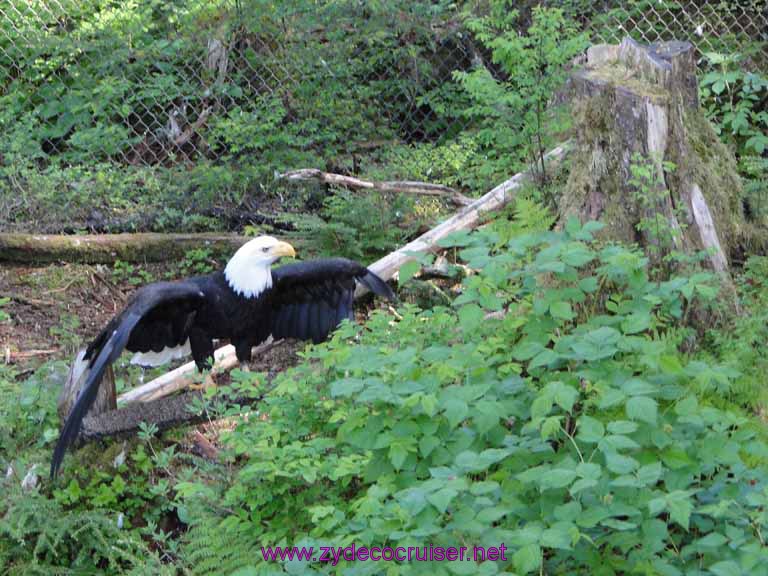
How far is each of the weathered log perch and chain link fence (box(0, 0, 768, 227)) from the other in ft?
3.31

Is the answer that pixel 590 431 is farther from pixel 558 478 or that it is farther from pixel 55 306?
pixel 55 306

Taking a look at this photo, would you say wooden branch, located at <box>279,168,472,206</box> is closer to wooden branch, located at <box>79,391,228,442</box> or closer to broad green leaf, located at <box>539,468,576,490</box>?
wooden branch, located at <box>79,391,228,442</box>

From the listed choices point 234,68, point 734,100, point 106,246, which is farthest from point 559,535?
point 234,68

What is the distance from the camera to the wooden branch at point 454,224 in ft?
21.1

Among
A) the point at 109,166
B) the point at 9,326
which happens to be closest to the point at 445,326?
the point at 9,326

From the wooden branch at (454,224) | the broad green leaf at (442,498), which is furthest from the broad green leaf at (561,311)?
the wooden branch at (454,224)

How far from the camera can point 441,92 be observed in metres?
9.02

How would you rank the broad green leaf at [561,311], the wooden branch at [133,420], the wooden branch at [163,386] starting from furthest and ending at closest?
the wooden branch at [163,386]
the wooden branch at [133,420]
the broad green leaf at [561,311]

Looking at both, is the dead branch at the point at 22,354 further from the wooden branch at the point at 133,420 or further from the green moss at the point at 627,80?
the green moss at the point at 627,80

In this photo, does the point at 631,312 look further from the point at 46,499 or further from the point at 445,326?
the point at 46,499

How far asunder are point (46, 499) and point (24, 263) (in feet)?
11.2

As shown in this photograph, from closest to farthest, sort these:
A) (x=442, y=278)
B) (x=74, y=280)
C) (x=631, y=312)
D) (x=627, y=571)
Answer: (x=627, y=571) < (x=631, y=312) < (x=442, y=278) < (x=74, y=280)

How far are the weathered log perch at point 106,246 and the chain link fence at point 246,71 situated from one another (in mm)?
1008

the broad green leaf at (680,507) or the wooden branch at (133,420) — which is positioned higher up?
the wooden branch at (133,420)
